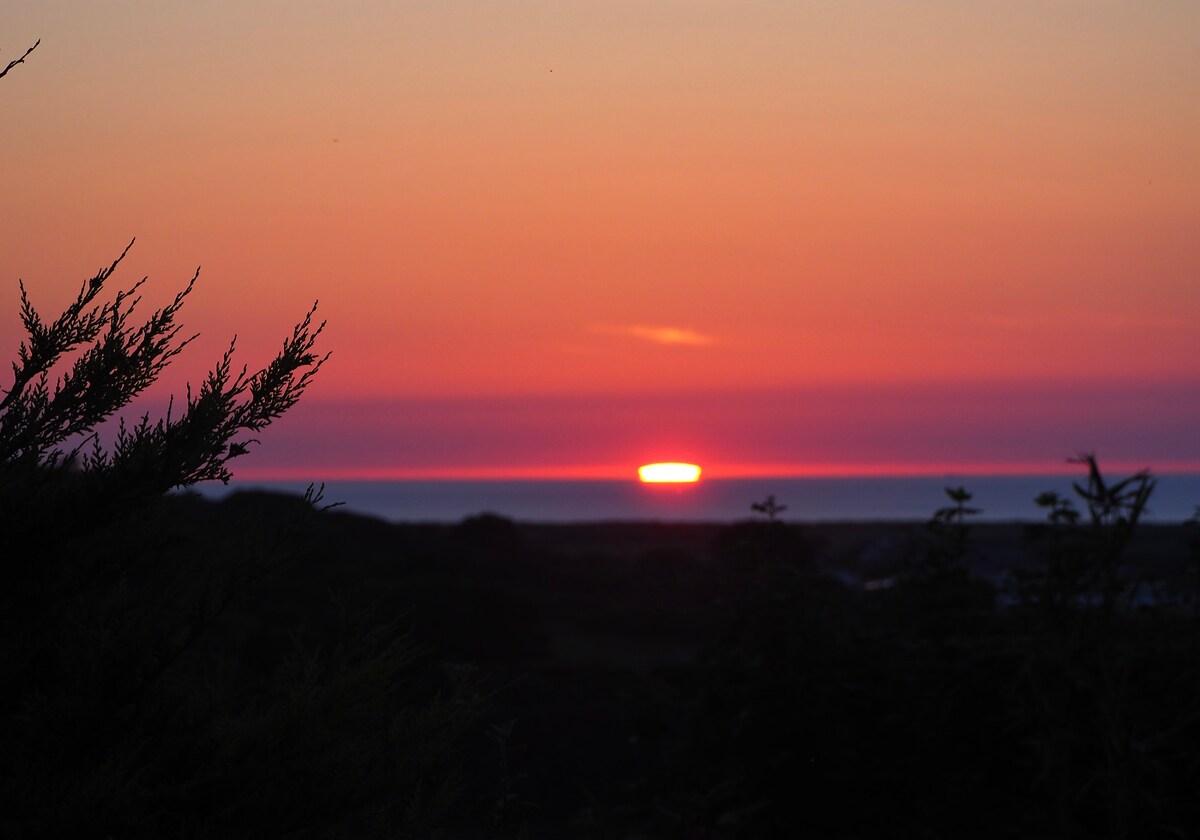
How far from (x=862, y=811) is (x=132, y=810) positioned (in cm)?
523

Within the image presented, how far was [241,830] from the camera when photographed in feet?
13.9

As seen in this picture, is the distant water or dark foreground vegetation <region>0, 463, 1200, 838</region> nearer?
dark foreground vegetation <region>0, 463, 1200, 838</region>

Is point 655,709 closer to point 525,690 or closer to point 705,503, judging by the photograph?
point 525,690

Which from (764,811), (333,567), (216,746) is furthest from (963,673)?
(333,567)

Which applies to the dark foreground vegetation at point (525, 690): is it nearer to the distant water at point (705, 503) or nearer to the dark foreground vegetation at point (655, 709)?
the dark foreground vegetation at point (655, 709)

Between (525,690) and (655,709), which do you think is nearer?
(655,709)

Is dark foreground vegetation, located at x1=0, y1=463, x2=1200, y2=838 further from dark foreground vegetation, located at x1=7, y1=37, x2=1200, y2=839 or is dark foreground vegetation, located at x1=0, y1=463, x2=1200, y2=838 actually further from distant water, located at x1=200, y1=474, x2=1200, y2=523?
distant water, located at x1=200, y1=474, x2=1200, y2=523

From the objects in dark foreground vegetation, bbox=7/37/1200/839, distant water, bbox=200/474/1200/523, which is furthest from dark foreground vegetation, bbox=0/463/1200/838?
distant water, bbox=200/474/1200/523

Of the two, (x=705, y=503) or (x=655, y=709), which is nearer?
(x=655, y=709)

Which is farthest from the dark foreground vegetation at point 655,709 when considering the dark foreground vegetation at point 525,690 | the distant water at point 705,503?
the distant water at point 705,503

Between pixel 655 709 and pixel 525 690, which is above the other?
pixel 655 709

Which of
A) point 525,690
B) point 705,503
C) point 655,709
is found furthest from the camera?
point 705,503

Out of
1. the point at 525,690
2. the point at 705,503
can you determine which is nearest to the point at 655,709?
the point at 525,690

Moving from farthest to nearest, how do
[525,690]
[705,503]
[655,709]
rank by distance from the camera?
[705,503]
[525,690]
[655,709]
